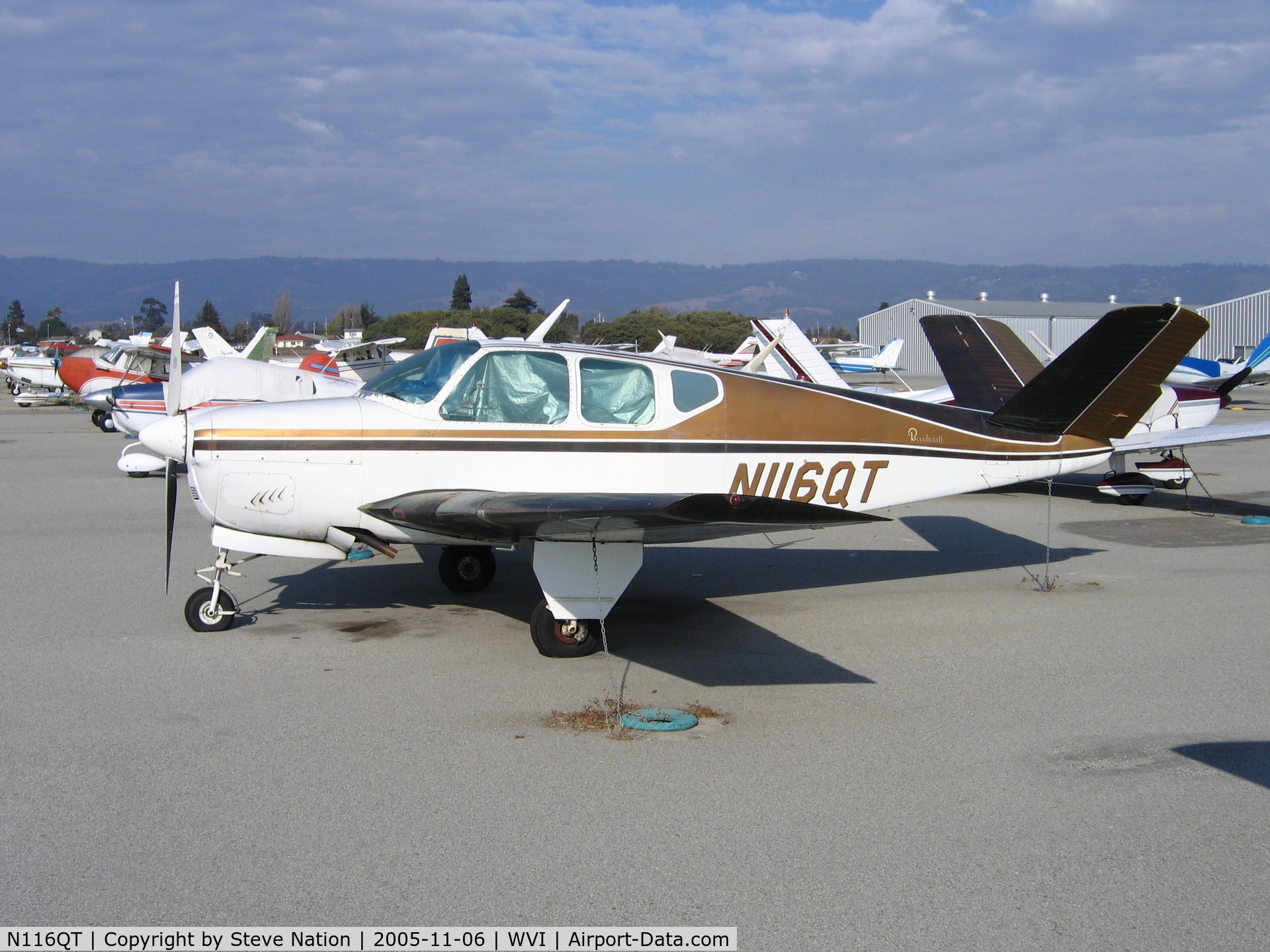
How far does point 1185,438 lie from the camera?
492 inches

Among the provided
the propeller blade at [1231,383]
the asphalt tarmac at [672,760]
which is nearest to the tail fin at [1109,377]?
the asphalt tarmac at [672,760]

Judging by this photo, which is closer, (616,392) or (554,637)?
(554,637)

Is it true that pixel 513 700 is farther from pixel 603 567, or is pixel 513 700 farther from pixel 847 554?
pixel 847 554

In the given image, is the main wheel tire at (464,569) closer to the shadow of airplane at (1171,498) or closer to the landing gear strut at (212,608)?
the landing gear strut at (212,608)

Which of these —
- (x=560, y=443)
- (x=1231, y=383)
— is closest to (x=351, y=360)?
(x=1231, y=383)

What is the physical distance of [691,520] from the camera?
15.7ft

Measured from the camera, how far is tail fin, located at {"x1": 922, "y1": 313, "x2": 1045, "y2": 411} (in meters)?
10.3

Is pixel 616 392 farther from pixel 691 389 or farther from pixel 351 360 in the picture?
pixel 351 360

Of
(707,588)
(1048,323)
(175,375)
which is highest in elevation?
(1048,323)

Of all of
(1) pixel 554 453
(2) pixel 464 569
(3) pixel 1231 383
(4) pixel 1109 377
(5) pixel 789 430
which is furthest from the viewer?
(3) pixel 1231 383

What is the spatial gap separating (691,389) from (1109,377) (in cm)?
359

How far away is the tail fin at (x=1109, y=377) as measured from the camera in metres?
7.55

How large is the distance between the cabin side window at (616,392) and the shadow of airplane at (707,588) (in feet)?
5.32

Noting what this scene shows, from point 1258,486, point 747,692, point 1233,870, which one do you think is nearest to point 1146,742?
point 1233,870
